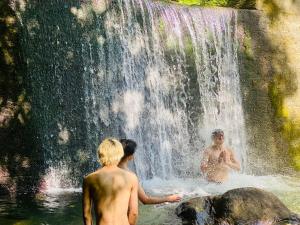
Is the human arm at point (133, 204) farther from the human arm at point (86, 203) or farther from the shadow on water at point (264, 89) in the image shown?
the shadow on water at point (264, 89)

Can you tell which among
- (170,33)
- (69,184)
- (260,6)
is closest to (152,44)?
(170,33)

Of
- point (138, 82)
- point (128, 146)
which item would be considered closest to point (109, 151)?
point (128, 146)

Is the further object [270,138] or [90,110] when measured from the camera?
[270,138]

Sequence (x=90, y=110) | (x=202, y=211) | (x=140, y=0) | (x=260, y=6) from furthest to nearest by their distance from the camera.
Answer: (x=260, y=6) < (x=140, y=0) < (x=90, y=110) < (x=202, y=211)

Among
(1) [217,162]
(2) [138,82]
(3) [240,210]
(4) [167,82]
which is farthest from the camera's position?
(4) [167,82]

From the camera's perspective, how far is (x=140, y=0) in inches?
422

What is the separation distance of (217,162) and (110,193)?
A: 5.45m

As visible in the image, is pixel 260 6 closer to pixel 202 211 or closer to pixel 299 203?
pixel 299 203

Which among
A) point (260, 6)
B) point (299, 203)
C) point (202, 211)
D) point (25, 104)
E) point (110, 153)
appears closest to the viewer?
point (110, 153)

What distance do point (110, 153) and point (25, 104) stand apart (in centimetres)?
553

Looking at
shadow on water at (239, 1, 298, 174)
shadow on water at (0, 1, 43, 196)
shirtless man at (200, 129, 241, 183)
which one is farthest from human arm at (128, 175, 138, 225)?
shadow on water at (239, 1, 298, 174)

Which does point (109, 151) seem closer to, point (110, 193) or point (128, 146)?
point (110, 193)

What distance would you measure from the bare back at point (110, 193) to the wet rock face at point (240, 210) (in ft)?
9.32

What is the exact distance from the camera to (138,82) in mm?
10758
